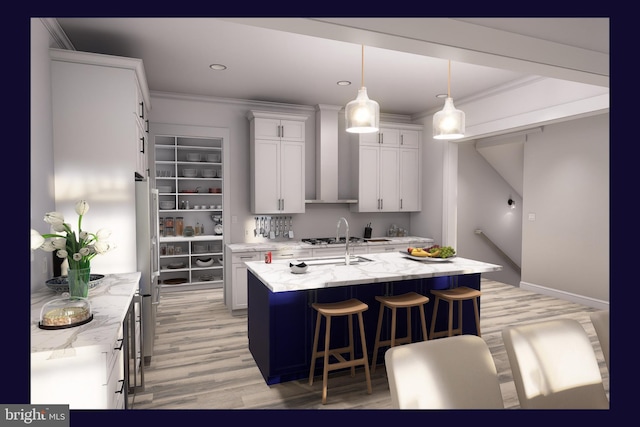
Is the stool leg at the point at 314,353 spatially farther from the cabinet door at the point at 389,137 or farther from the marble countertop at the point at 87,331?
the cabinet door at the point at 389,137

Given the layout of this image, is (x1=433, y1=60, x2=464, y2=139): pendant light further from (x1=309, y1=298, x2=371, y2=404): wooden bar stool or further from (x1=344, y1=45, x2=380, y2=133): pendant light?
(x1=309, y1=298, x2=371, y2=404): wooden bar stool

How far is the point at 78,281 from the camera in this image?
2.32 meters

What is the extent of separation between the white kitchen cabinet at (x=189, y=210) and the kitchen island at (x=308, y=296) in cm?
303

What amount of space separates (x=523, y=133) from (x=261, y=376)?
505cm

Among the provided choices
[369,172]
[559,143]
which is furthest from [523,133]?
[369,172]

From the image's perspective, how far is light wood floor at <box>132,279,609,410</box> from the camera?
266cm

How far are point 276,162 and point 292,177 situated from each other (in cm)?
30

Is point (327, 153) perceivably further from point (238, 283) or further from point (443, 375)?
point (443, 375)

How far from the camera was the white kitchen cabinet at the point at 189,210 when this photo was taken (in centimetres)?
605

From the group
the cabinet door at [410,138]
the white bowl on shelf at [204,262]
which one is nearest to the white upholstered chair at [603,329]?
the cabinet door at [410,138]

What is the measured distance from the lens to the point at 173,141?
627cm

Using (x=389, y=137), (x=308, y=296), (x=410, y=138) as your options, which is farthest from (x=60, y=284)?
(x=410, y=138)

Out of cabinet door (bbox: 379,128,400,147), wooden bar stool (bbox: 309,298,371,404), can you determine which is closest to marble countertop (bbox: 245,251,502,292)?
wooden bar stool (bbox: 309,298,371,404)

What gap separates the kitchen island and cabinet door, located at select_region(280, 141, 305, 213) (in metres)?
1.94
